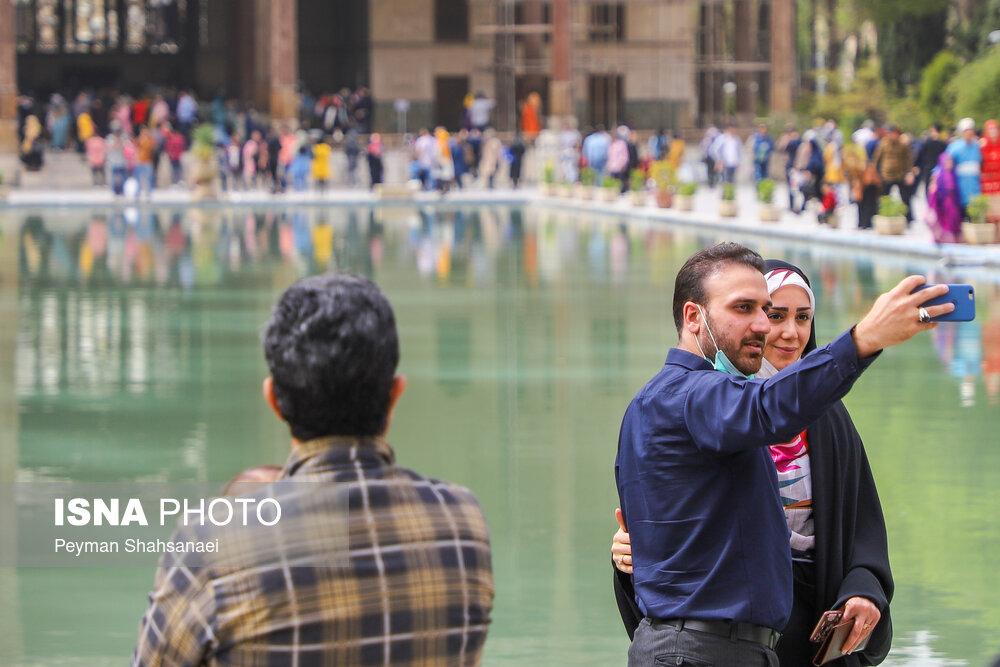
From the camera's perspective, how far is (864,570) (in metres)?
3.66

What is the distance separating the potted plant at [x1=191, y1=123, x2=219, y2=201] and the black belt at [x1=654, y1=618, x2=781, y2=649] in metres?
35.8

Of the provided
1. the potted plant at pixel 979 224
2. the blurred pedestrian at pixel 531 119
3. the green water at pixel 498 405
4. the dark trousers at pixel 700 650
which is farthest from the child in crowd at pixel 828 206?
the dark trousers at pixel 700 650

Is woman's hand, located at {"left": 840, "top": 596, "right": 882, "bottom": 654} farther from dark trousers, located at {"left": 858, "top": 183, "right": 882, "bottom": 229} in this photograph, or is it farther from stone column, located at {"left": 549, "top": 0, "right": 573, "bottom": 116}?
stone column, located at {"left": 549, "top": 0, "right": 573, "bottom": 116}

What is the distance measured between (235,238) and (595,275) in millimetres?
9175

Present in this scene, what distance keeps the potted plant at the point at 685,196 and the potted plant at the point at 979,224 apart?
1121 cm

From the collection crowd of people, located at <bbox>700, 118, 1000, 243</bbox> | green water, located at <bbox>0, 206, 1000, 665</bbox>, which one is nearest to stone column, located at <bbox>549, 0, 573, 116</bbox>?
crowd of people, located at <bbox>700, 118, 1000, 243</bbox>

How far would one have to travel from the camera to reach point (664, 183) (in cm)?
3475

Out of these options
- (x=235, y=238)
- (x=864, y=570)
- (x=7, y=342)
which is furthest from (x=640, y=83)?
(x=864, y=570)

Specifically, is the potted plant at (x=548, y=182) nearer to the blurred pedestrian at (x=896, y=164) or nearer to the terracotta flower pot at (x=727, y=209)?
the terracotta flower pot at (x=727, y=209)

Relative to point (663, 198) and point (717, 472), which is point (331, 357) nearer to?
point (717, 472)

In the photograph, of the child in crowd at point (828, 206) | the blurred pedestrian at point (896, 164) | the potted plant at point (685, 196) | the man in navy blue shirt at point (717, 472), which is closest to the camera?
the man in navy blue shirt at point (717, 472)

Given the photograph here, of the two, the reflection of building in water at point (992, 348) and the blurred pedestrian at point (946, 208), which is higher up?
the blurred pedestrian at point (946, 208)

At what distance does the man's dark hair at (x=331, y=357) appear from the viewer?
2.59m

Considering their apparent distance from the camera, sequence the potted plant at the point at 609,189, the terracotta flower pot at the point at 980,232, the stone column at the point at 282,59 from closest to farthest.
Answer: the terracotta flower pot at the point at 980,232 < the potted plant at the point at 609,189 < the stone column at the point at 282,59
